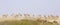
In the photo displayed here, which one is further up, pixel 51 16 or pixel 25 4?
pixel 25 4

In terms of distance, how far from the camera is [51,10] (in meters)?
0.91

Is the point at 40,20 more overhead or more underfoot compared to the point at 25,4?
more underfoot

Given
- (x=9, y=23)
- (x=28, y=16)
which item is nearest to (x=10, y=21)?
(x=9, y=23)

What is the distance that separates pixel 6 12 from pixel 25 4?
18 cm

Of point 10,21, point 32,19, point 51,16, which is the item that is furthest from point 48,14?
point 10,21

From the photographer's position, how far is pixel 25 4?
0.93m

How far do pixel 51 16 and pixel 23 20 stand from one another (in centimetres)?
24

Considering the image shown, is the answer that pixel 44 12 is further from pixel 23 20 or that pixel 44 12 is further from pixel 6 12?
pixel 6 12

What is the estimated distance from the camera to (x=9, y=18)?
855 mm

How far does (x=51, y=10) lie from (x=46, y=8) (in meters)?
0.05

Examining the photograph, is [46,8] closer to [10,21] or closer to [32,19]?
[32,19]

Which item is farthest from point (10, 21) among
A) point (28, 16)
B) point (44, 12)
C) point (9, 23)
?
point (44, 12)

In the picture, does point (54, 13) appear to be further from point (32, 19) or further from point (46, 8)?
point (32, 19)

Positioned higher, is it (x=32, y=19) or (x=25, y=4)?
(x=25, y=4)
